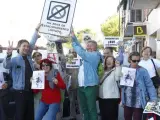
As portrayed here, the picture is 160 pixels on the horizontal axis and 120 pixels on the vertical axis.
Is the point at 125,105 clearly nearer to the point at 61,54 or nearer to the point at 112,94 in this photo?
the point at 112,94

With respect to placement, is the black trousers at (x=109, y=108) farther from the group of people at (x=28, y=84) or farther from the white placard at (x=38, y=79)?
the white placard at (x=38, y=79)

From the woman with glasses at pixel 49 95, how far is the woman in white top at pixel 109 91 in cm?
99

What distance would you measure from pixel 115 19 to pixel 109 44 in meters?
45.8

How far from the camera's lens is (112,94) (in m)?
7.86

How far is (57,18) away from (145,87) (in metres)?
2.30

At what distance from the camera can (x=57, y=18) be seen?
25.3 ft

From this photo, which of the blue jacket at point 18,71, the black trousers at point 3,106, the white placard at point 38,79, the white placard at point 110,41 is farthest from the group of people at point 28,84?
the white placard at point 110,41

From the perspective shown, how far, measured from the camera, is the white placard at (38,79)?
707 centimetres

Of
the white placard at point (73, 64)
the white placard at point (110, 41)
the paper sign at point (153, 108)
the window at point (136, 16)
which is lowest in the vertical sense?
the paper sign at point (153, 108)

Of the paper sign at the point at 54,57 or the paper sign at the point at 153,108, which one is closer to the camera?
the paper sign at the point at 153,108

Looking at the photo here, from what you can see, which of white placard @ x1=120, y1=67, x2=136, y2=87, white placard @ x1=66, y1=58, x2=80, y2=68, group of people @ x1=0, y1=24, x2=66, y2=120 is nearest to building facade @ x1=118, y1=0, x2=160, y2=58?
white placard @ x1=66, y1=58, x2=80, y2=68

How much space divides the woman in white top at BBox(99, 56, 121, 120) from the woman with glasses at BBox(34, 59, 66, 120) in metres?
0.99

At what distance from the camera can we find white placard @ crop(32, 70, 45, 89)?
7066 millimetres

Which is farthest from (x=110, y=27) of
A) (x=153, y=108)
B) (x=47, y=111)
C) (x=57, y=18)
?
(x=153, y=108)
